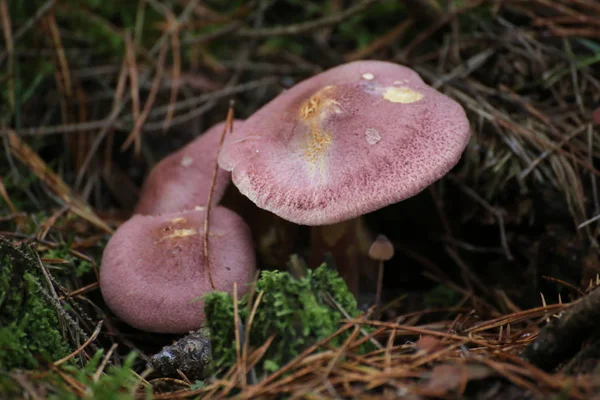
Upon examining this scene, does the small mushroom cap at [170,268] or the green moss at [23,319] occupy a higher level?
the green moss at [23,319]

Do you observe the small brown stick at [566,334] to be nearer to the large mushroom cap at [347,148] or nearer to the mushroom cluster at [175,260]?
the large mushroom cap at [347,148]

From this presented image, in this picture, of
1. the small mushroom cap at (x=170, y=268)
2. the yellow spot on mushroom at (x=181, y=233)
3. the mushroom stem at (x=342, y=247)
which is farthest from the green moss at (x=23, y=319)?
the mushroom stem at (x=342, y=247)

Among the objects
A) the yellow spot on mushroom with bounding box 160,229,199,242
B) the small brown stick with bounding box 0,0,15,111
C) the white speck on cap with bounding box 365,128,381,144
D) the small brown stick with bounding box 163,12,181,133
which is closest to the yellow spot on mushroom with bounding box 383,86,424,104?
the white speck on cap with bounding box 365,128,381,144

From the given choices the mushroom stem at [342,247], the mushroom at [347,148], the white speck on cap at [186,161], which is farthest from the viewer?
the white speck on cap at [186,161]

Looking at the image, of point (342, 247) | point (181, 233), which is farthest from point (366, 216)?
point (181, 233)

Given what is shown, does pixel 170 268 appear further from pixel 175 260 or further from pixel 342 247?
pixel 342 247

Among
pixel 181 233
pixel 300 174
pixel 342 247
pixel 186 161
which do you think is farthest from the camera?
pixel 186 161

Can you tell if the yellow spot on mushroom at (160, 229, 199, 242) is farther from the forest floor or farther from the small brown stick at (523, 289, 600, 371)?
the small brown stick at (523, 289, 600, 371)

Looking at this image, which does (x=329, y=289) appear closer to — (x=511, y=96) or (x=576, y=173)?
(x=576, y=173)
